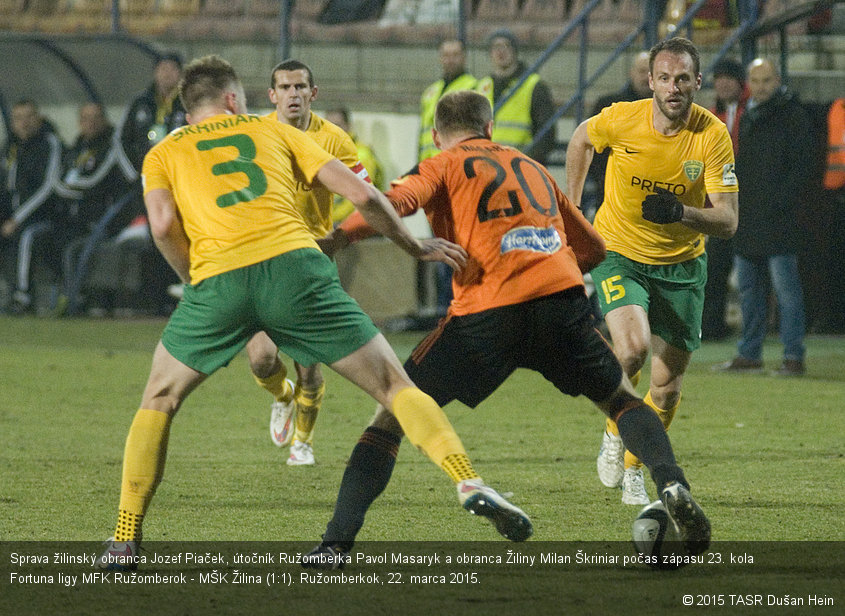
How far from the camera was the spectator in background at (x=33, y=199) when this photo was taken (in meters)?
17.8

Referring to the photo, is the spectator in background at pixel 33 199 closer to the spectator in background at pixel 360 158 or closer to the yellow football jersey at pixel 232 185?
the spectator in background at pixel 360 158

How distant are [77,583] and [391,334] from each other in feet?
Answer: 32.6

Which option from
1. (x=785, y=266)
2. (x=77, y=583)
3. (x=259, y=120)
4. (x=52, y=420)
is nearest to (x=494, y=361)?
(x=259, y=120)

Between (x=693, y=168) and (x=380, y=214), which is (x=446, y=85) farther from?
(x=380, y=214)

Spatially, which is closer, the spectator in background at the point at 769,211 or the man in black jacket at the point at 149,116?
the spectator in background at the point at 769,211

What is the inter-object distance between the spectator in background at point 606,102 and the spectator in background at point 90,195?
6.02m

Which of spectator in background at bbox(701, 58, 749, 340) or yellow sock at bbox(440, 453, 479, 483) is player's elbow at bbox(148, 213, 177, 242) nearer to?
yellow sock at bbox(440, 453, 479, 483)

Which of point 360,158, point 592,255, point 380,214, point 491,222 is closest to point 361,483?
point 380,214

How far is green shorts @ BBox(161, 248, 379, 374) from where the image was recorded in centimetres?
Answer: 510

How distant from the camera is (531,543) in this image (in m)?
5.70

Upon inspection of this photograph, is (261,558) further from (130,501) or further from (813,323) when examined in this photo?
(813,323)

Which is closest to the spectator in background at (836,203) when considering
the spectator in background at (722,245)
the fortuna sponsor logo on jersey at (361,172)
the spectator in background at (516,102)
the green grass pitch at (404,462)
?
the spectator in background at (722,245)

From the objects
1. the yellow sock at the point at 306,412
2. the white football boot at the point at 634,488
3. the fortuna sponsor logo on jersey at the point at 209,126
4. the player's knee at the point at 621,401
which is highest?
the fortuna sponsor logo on jersey at the point at 209,126

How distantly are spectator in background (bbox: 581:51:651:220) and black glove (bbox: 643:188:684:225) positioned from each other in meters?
3.64
